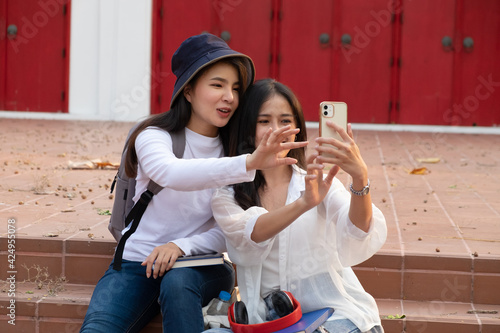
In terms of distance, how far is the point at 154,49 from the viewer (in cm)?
1119

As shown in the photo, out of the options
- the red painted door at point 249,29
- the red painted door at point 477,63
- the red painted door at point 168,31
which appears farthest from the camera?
the red painted door at point 168,31

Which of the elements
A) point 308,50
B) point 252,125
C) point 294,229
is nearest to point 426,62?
point 308,50

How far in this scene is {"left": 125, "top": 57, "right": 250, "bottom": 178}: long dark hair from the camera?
3.14 m

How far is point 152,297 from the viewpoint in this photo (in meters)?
3.12

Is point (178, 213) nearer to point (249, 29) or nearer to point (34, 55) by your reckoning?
point (249, 29)

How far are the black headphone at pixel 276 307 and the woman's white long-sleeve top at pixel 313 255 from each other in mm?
98

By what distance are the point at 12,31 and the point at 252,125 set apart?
9310 millimetres

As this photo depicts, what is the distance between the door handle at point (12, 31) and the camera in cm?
1130

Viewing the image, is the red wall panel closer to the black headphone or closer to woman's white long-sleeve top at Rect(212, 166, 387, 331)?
woman's white long-sleeve top at Rect(212, 166, 387, 331)

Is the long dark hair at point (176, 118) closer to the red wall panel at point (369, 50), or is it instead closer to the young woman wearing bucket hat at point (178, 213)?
the young woman wearing bucket hat at point (178, 213)

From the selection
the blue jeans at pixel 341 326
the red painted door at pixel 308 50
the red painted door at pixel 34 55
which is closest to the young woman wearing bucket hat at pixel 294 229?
the blue jeans at pixel 341 326

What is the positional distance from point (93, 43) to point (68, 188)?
6.14 meters

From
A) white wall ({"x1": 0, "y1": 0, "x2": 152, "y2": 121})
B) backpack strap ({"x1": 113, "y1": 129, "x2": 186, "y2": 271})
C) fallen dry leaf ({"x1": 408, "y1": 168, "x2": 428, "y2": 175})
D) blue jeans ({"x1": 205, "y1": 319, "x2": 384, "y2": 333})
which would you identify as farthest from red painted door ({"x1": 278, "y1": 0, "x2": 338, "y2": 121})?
blue jeans ({"x1": 205, "y1": 319, "x2": 384, "y2": 333})

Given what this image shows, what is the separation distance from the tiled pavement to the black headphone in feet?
2.34
